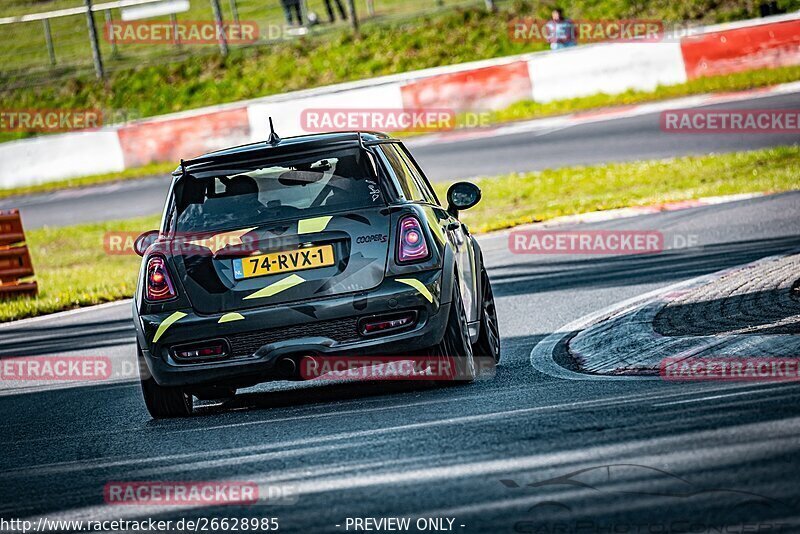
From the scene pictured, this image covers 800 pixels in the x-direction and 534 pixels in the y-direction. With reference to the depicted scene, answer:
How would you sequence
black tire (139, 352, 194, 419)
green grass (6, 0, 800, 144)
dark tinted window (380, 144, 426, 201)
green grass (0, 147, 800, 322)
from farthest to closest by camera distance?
green grass (6, 0, 800, 144) → green grass (0, 147, 800, 322) → dark tinted window (380, 144, 426, 201) → black tire (139, 352, 194, 419)

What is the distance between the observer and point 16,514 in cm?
528

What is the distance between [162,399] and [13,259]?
8.89 m

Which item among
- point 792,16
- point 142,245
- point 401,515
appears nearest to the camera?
point 401,515

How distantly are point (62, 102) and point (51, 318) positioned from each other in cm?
1865

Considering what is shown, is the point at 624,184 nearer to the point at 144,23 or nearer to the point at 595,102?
the point at 595,102

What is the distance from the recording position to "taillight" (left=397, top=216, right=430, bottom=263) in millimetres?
7016

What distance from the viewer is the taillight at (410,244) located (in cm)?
702

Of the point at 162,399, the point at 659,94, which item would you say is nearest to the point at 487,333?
the point at 162,399

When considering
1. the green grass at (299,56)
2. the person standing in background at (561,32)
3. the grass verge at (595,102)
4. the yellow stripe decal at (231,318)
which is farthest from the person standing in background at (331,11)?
the yellow stripe decal at (231,318)

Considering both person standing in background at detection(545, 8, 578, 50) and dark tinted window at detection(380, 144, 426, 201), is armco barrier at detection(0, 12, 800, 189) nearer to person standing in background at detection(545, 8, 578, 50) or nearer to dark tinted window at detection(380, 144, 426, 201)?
person standing in background at detection(545, 8, 578, 50)

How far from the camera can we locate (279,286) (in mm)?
6902

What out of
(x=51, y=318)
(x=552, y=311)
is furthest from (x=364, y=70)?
(x=552, y=311)

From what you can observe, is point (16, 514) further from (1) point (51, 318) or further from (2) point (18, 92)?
(2) point (18, 92)

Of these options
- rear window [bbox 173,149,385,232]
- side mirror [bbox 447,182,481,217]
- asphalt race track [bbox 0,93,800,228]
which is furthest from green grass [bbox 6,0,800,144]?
rear window [bbox 173,149,385,232]
